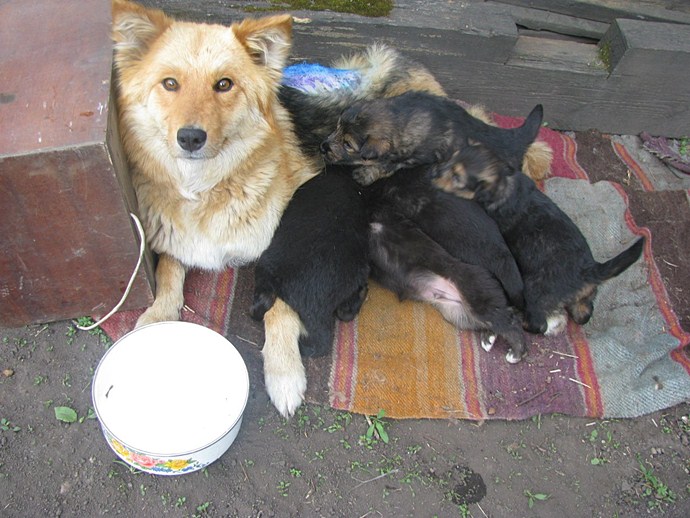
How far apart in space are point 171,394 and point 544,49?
3.83 meters

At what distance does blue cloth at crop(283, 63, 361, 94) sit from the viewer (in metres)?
3.90

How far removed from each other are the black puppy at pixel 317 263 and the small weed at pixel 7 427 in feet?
4.22

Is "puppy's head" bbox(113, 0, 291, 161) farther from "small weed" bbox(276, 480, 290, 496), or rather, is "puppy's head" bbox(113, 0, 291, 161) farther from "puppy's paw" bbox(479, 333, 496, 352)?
"puppy's paw" bbox(479, 333, 496, 352)

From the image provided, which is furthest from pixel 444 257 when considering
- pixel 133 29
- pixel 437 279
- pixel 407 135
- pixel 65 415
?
pixel 65 415

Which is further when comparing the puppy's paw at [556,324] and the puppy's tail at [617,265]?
the puppy's paw at [556,324]

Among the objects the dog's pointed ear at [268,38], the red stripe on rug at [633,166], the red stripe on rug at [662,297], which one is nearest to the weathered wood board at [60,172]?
the dog's pointed ear at [268,38]

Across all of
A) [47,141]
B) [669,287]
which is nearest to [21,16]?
[47,141]

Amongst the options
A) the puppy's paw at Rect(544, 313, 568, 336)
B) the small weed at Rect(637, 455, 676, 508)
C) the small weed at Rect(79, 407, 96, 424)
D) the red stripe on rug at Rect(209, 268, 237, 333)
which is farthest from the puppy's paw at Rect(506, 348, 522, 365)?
the small weed at Rect(79, 407, 96, 424)

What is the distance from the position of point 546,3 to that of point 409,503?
4.16 meters

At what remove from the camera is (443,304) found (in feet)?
11.6

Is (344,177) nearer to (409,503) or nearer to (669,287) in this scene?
(409,503)

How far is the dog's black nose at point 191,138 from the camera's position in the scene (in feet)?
8.73

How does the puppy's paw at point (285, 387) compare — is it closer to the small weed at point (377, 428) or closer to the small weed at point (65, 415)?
the small weed at point (377, 428)

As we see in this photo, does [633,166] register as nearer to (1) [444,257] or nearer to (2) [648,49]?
(2) [648,49]
